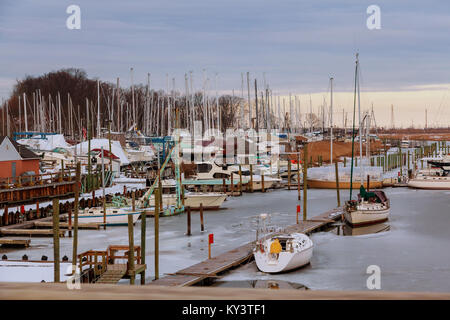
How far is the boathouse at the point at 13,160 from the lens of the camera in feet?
143

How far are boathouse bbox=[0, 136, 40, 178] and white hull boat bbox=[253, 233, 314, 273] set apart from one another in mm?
27351

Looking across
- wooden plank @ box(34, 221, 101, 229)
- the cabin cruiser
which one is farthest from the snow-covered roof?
the cabin cruiser

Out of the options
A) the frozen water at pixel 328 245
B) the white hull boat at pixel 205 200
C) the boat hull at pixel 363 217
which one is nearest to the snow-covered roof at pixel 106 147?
the frozen water at pixel 328 245

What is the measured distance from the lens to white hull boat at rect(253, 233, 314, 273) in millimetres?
21250

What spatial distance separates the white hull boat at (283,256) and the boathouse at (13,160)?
2735 centimetres

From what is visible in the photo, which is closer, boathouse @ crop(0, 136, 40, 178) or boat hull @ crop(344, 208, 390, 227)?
boat hull @ crop(344, 208, 390, 227)

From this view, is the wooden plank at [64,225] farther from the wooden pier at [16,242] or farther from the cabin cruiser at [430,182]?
the cabin cruiser at [430,182]

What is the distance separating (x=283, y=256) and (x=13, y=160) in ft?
95.9

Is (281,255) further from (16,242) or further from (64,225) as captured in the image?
(64,225)

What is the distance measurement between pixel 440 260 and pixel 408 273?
10.6ft

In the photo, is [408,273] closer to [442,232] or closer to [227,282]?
[227,282]

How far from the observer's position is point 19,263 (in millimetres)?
19812

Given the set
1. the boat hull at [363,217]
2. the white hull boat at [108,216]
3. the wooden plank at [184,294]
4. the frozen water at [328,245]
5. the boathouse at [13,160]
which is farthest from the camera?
the boathouse at [13,160]

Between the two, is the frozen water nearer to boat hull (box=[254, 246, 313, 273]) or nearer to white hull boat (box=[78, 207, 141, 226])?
boat hull (box=[254, 246, 313, 273])
